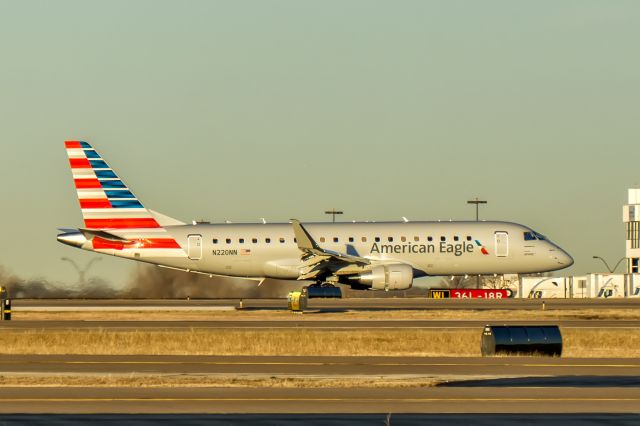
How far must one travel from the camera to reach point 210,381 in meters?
28.1

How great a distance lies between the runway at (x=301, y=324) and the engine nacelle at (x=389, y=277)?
61.6ft

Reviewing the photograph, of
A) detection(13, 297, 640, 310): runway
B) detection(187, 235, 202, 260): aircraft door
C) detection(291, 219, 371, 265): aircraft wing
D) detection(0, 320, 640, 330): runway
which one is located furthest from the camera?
detection(187, 235, 202, 260): aircraft door

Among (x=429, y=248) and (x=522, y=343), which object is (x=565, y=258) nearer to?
(x=429, y=248)

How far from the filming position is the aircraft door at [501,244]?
7569 cm

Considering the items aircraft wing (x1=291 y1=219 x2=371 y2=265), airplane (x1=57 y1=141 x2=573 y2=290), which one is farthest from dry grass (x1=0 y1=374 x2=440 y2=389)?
airplane (x1=57 y1=141 x2=573 y2=290)

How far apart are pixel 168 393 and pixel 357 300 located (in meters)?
46.8

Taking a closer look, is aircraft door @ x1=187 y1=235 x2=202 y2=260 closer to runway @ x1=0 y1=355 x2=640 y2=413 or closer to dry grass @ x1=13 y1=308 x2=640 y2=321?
dry grass @ x1=13 y1=308 x2=640 y2=321

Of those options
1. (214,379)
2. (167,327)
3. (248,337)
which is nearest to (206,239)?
(167,327)

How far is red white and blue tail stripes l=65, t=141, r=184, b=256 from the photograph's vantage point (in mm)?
77438

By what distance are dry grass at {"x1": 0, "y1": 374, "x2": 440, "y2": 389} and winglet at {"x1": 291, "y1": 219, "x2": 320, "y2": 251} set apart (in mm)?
44351

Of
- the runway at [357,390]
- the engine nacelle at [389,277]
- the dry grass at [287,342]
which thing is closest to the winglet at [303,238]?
the engine nacelle at [389,277]

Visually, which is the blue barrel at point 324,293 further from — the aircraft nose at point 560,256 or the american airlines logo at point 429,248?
the aircraft nose at point 560,256

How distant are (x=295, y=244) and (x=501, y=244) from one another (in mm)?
12292

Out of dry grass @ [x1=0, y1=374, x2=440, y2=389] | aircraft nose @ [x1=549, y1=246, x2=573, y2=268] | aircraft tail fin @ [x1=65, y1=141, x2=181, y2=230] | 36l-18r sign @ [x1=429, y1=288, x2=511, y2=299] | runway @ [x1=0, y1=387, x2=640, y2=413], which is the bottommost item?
runway @ [x1=0, y1=387, x2=640, y2=413]
